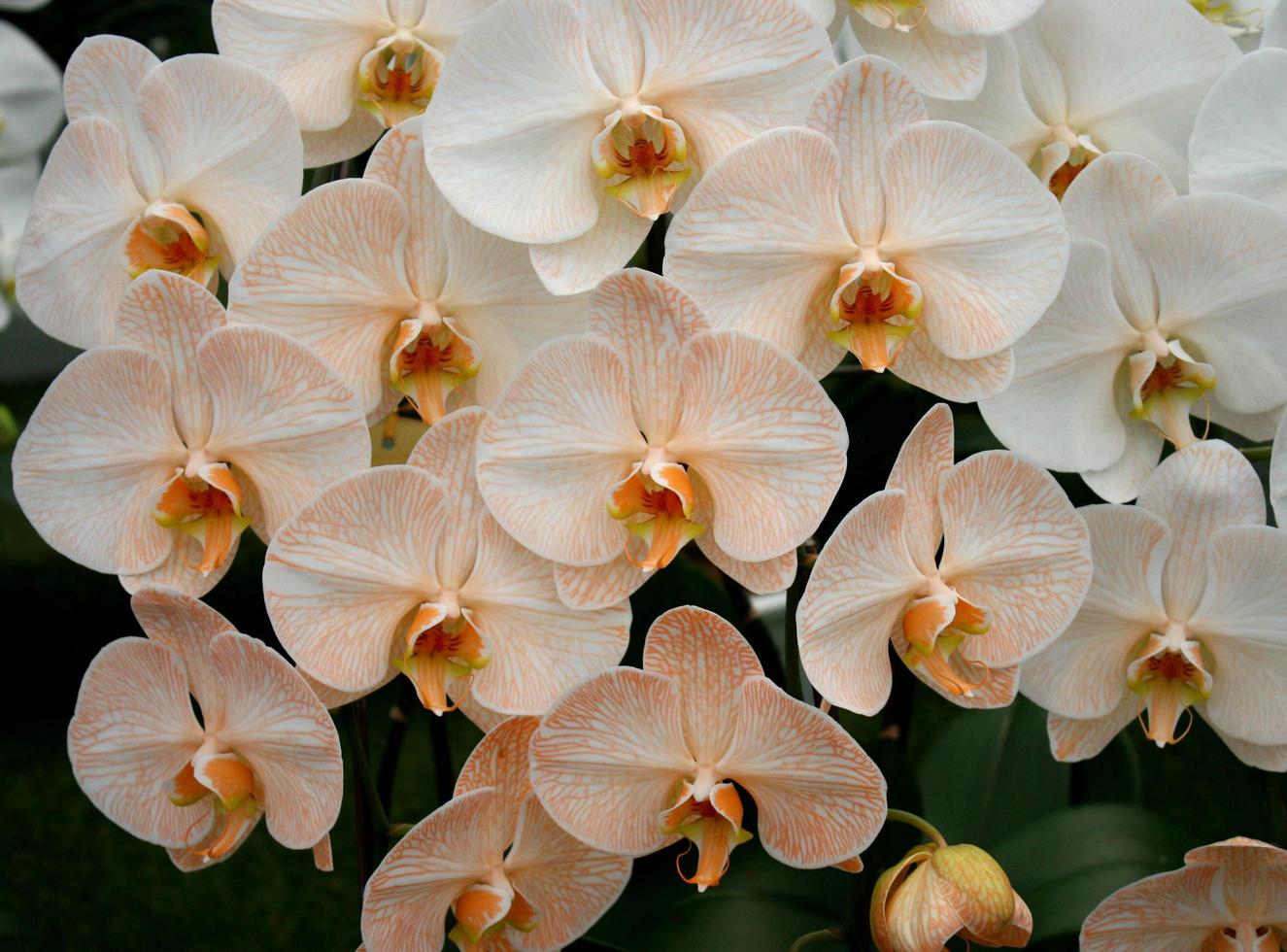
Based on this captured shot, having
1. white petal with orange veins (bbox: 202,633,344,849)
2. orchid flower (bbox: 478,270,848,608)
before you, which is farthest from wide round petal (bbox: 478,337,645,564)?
white petal with orange veins (bbox: 202,633,344,849)

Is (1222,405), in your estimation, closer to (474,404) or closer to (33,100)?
(474,404)

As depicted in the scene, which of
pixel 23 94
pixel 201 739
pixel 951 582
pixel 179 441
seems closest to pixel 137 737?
pixel 201 739

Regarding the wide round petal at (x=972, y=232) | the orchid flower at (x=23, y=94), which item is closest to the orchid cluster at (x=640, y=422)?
the wide round petal at (x=972, y=232)

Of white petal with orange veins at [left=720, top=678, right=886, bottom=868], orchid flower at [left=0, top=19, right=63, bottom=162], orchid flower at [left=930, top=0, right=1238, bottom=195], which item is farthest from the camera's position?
orchid flower at [left=0, top=19, right=63, bottom=162]

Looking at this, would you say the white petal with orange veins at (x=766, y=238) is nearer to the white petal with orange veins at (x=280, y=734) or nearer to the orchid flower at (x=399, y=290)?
the orchid flower at (x=399, y=290)

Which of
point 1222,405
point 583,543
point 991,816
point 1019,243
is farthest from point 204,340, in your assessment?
point 991,816

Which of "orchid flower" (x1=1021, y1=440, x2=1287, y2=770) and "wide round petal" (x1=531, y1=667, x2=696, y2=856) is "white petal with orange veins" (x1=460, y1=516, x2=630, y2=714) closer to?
"wide round petal" (x1=531, y1=667, x2=696, y2=856)

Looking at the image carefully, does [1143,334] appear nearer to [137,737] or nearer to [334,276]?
[334,276]
